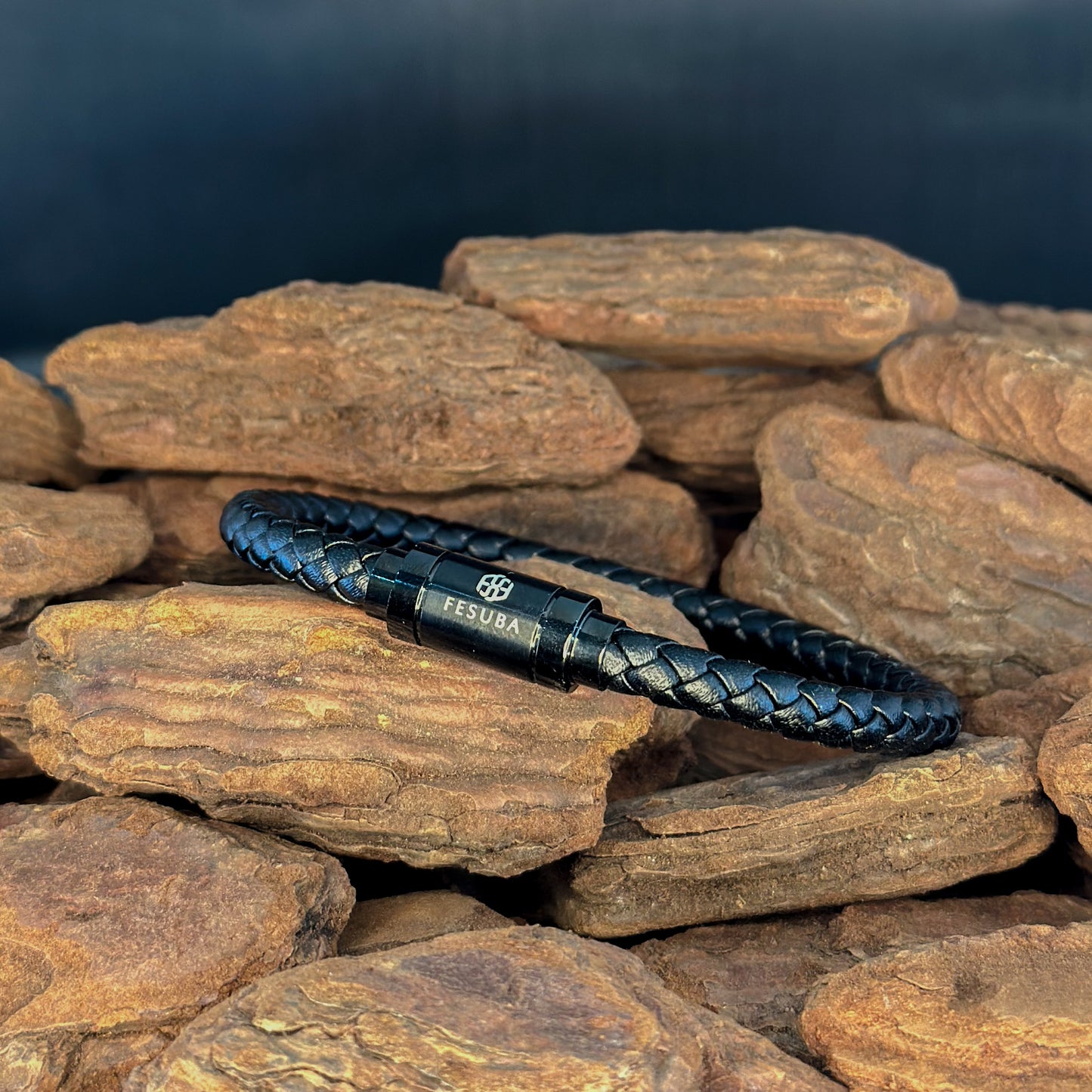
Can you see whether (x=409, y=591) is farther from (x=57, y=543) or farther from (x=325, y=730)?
(x=57, y=543)

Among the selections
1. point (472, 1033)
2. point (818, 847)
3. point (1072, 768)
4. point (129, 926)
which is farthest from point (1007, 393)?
point (129, 926)

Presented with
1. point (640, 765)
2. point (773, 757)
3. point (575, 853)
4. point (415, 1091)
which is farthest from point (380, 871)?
point (773, 757)

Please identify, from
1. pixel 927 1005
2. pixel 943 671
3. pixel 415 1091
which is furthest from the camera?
pixel 943 671

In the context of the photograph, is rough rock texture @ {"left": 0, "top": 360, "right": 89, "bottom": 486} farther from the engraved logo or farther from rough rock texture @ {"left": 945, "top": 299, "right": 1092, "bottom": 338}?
rough rock texture @ {"left": 945, "top": 299, "right": 1092, "bottom": 338}

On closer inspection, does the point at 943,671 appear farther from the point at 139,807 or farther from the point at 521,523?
the point at 139,807

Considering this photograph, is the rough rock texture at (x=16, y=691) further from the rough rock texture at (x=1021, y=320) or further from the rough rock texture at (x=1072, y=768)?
the rough rock texture at (x=1021, y=320)

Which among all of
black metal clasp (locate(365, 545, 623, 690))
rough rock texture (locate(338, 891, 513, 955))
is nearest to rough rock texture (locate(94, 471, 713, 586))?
black metal clasp (locate(365, 545, 623, 690))
